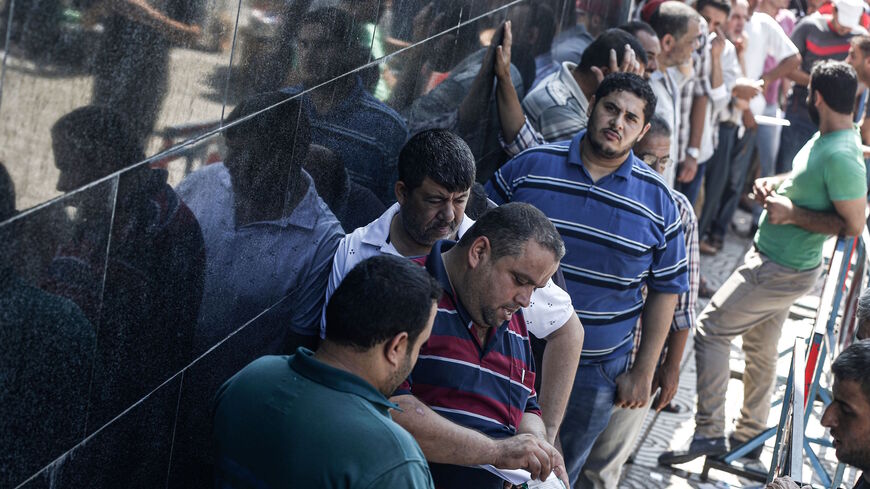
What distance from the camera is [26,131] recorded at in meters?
2.20

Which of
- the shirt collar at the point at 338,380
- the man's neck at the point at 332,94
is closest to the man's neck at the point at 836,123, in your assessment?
the man's neck at the point at 332,94

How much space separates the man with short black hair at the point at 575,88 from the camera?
540cm

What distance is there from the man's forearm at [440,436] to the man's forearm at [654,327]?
1740 millimetres

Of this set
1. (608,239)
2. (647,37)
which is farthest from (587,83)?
(608,239)

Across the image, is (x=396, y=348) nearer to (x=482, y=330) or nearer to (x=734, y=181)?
(x=482, y=330)

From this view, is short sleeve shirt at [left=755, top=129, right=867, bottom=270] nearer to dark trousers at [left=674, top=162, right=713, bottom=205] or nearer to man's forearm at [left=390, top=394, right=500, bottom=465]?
dark trousers at [left=674, top=162, right=713, bottom=205]

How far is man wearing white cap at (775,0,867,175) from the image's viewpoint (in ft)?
32.8

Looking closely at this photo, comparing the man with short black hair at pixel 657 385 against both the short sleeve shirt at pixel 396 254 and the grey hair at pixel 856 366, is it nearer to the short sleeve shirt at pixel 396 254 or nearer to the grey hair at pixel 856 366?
the short sleeve shirt at pixel 396 254

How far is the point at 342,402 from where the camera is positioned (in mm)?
2281

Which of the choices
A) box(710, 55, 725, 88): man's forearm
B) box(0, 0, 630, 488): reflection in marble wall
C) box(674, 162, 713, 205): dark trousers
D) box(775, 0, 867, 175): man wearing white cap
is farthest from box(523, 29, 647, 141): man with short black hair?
box(775, 0, 867, 175): man wearing white cap

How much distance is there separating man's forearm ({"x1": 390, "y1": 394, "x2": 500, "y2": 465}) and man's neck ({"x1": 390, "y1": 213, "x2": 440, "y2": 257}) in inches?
30.7

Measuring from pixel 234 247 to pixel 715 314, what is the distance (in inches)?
149

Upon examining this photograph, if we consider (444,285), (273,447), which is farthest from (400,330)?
(444,285)

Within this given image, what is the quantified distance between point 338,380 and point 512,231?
99cm
